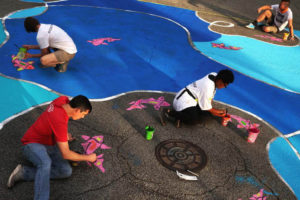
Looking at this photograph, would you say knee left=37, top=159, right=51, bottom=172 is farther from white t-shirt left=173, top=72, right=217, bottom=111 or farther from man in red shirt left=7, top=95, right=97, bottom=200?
white t-shirt left=173, top=72, right=217, bottom=111

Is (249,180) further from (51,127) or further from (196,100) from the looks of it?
(51,127)

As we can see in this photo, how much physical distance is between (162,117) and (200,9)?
35.5ft

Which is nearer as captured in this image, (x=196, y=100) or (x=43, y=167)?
(x=43, y=167)

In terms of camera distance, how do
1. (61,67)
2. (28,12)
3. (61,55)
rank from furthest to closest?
(28,12)
(61,67)
(61,55)

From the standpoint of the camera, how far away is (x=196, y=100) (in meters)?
5.74

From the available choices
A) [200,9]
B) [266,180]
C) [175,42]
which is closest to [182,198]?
[266,180]

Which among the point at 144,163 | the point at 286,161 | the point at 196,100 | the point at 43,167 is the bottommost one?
the point at 286,161

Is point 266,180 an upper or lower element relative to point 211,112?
lower

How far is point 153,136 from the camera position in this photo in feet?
18.1

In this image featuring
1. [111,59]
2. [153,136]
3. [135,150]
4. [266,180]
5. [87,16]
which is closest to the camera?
[266,180]

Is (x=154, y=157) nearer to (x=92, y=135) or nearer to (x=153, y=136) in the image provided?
(x=153, y=136)

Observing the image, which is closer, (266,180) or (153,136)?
(266,180)

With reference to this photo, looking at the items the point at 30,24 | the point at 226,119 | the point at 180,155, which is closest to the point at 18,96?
the point at 30,24

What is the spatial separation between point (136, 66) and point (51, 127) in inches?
186
